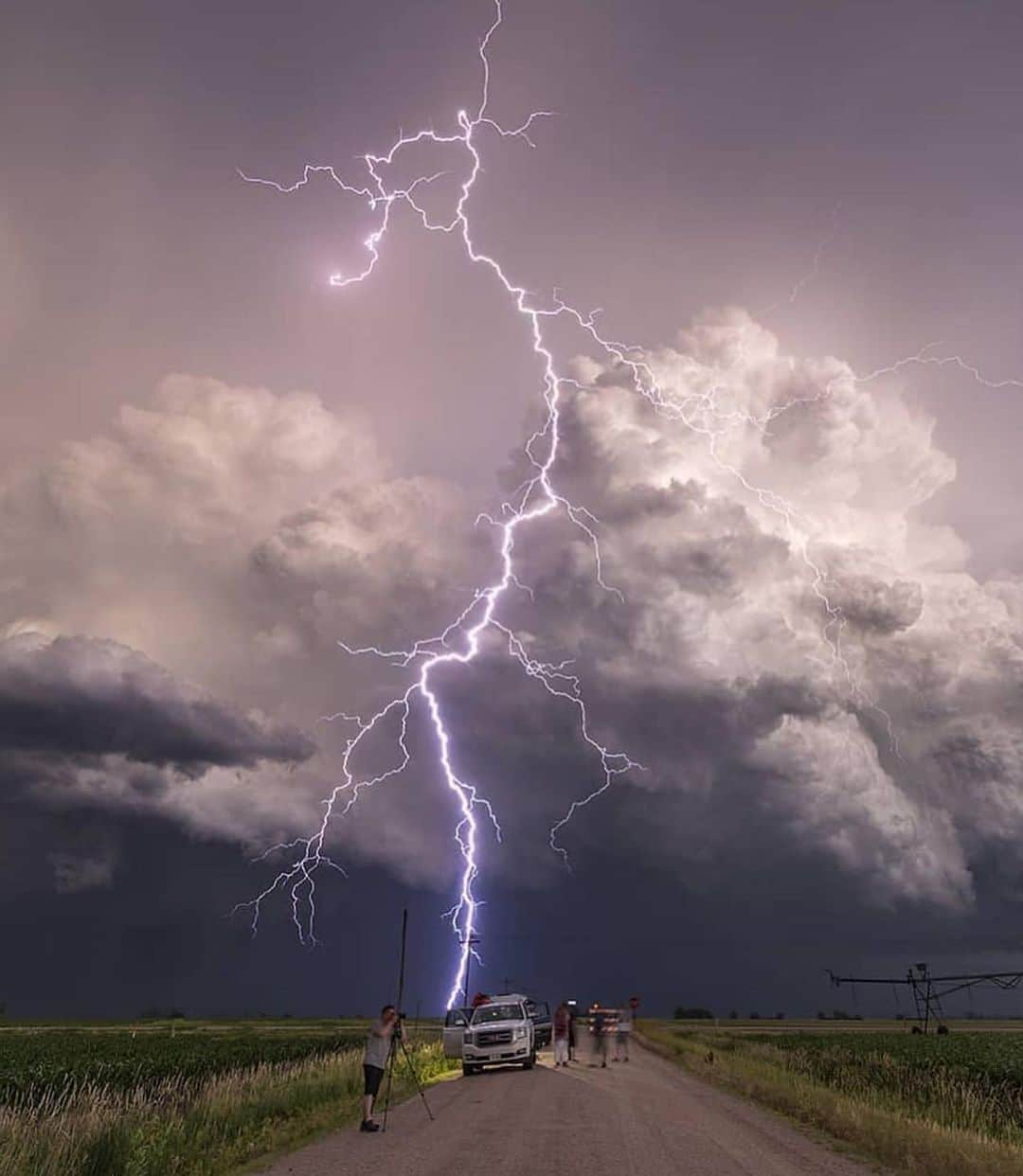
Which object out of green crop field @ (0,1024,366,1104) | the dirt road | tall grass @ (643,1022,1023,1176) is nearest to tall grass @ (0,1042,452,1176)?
the dirt road

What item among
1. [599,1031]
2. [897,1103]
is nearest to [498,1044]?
[599,1031]

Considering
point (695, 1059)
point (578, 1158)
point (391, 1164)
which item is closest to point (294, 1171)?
point (391, 1164)

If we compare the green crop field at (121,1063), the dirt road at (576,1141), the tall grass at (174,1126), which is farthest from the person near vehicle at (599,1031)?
the tall grass at (174,1126)

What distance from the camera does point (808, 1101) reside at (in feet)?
58.1

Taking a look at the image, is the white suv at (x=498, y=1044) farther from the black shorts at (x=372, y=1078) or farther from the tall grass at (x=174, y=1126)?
the black shorts at (x=372, y=1078)

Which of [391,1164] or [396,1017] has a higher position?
[396,1017]

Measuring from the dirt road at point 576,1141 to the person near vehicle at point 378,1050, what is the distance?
25.5 inches

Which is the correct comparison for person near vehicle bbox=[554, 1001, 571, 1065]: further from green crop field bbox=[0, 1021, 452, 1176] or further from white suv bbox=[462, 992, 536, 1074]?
green crop field bbox=[0, 1021, 452, 1176]

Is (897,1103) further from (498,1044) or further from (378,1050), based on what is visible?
(498,1044)

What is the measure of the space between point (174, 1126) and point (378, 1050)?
3577mm

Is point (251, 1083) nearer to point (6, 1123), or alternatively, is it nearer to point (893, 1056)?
point (6, 1123)

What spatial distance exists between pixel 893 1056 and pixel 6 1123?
2855 cm

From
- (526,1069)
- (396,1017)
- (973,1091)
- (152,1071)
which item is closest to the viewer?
(396,1017)

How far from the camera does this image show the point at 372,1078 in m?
15.9
